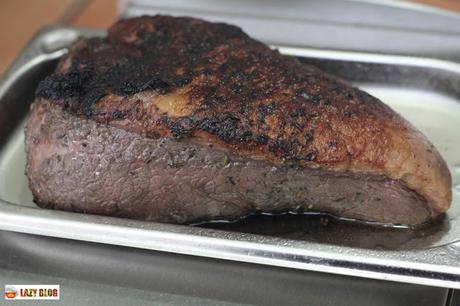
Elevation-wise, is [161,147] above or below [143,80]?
below

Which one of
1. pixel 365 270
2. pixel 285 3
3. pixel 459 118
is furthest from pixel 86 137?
pixel 285 3

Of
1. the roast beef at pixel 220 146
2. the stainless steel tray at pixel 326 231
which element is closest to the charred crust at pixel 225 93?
the roast beef at pixel 220 146

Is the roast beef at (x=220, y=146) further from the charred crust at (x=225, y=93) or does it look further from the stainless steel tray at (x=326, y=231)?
the stainless steel tray at (x=326, y=231)

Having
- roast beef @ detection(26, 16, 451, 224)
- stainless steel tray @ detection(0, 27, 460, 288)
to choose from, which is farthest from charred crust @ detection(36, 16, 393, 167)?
stainless steel tray @ detection(0, 27, 460, 288)

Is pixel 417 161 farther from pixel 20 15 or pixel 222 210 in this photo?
pixel 20 15

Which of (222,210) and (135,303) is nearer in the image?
(135,303)

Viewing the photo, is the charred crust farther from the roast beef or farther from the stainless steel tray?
the stainless steel tray

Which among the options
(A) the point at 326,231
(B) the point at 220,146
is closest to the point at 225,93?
(B) the point at 220,146
